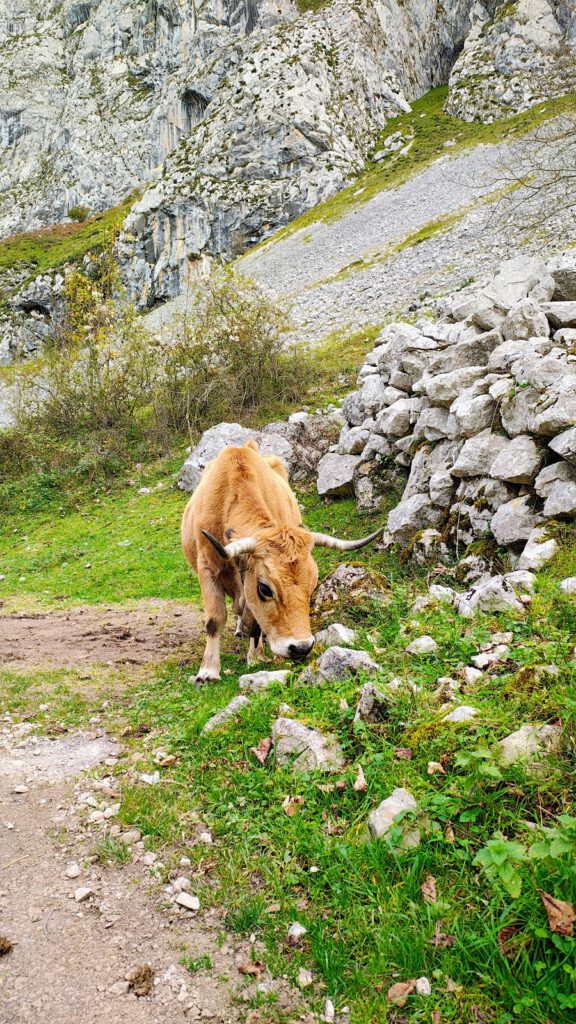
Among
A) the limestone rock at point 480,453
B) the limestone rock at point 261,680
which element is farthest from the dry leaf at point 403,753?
the limestone rock at point 480,453

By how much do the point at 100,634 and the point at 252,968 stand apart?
732cm

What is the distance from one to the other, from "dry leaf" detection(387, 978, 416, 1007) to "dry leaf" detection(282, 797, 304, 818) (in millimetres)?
1293

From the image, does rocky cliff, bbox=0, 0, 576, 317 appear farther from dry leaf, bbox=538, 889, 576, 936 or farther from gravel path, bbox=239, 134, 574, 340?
dry leaf, bbox=538, 889, 576, 936

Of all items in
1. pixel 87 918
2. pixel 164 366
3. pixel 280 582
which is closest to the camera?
pixel 87 918

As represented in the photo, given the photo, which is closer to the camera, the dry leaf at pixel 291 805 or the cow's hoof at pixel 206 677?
the dry leaf at pixel 291 805

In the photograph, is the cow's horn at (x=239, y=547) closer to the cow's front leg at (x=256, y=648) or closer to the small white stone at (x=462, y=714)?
the cow's front leg at (x=256, y=648)

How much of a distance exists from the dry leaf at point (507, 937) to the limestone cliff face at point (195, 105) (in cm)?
5054

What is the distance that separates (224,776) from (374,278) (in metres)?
35.9

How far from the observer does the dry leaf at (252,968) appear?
2773mm

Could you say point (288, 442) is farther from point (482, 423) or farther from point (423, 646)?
point (423, 646)

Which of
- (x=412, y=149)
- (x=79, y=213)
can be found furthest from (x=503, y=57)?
(x=79, y=213)

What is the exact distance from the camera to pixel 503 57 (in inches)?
3378

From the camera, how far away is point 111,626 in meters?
9.92

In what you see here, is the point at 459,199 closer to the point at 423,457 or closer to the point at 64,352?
the point at 64,352
